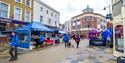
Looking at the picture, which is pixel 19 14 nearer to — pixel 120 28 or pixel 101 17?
pixel 120 28

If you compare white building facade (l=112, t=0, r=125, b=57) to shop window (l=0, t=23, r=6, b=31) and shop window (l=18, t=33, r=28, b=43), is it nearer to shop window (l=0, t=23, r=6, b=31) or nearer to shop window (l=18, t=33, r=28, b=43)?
shop window (l=18, t=33, r=28, b=43)

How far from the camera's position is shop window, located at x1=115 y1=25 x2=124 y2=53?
1192 cm

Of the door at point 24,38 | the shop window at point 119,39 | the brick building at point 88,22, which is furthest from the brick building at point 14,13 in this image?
the brick building at point 88,22

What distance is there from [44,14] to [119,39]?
2997cm

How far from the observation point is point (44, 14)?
40.9 m

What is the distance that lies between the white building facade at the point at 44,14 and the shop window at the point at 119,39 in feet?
78.2

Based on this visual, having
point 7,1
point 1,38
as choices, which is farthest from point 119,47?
point 7,1

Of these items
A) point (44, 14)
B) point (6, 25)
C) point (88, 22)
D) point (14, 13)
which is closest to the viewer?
point (6, 25)

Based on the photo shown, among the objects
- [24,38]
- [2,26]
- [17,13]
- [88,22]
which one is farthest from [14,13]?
[88,22]

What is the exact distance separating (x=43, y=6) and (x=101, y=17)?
41.2 metres

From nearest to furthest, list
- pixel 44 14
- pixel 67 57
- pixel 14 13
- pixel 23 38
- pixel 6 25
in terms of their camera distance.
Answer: pixel 67 57 < pixel 23 38 < pixel 6 25 < pixel 14 13 < pixel 44 14

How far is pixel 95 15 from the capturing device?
72.4 metres

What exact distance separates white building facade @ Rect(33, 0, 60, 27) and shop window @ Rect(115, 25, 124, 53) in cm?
2384

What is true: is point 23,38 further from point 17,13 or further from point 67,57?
point 17,13
